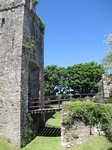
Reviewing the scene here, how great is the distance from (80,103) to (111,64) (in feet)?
19.8

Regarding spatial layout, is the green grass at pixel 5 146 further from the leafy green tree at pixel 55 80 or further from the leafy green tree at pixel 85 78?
the leafy green tree at pixel 85 78

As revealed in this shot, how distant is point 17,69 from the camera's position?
1212cm

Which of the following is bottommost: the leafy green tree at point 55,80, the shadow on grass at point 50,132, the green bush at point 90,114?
the shadow on grass at point 50,132

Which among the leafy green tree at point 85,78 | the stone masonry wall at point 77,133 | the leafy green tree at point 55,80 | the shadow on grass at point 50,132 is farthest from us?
the leafy green tree at point 55,80

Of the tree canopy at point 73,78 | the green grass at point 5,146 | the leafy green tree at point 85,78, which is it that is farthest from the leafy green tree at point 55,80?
the green grass at point 5,146

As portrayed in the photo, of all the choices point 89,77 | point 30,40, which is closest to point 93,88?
point 89,77

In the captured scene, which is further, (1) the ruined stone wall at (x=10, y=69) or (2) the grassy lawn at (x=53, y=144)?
(1) the ruined stone wall at (x=10, y=69)

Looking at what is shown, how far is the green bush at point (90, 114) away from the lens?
1057 cm

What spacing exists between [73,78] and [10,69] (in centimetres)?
1758

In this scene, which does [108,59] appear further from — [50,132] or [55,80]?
[55,80]

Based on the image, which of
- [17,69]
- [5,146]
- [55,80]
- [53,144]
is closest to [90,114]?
[53,144]

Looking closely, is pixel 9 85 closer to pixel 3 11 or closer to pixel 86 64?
pixel 3 11

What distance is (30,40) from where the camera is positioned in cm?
1418

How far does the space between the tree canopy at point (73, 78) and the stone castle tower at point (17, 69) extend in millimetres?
13996
